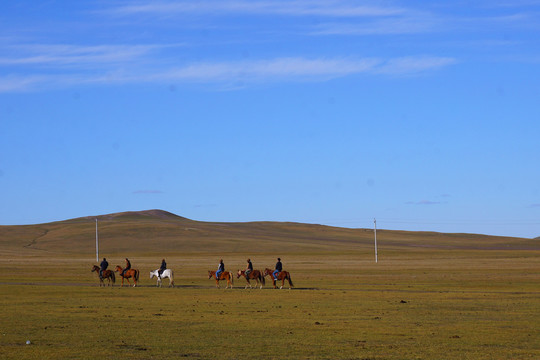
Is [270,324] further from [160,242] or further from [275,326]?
[160,242]

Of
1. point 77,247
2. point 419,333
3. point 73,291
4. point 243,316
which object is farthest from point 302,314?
point 77,247

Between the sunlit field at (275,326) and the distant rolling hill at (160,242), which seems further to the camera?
the distant rolling hill at (160,242)

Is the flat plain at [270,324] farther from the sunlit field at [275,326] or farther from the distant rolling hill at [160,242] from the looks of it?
the distant rolling hill at [160,242]

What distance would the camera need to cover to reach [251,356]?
1930 centimetres

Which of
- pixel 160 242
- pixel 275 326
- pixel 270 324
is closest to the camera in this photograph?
pixel 275 326

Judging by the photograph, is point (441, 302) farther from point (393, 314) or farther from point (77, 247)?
point (77, 247)

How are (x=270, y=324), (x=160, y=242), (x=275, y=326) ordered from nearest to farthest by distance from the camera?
(x=275, y=326) → (x=270, y=324) → (x=160, y=242)

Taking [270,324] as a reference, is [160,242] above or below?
above

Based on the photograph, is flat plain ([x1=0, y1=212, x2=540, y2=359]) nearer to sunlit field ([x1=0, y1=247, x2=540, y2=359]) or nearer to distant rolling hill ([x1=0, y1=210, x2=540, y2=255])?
sunlit field ([x1=0, y1=247, x2=540, y2=359])

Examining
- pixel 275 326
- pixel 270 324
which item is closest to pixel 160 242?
pixel 270 324

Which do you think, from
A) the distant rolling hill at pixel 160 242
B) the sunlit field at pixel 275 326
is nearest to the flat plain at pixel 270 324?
the sunlit field at pixel 275 326

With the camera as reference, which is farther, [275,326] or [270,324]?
[270,324]

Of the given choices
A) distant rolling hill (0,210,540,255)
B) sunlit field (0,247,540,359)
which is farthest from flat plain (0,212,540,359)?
distant rolling hill (0,210,540,255)

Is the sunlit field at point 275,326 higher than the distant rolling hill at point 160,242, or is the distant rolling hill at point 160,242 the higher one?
the distant rolling hill at point 160,242
